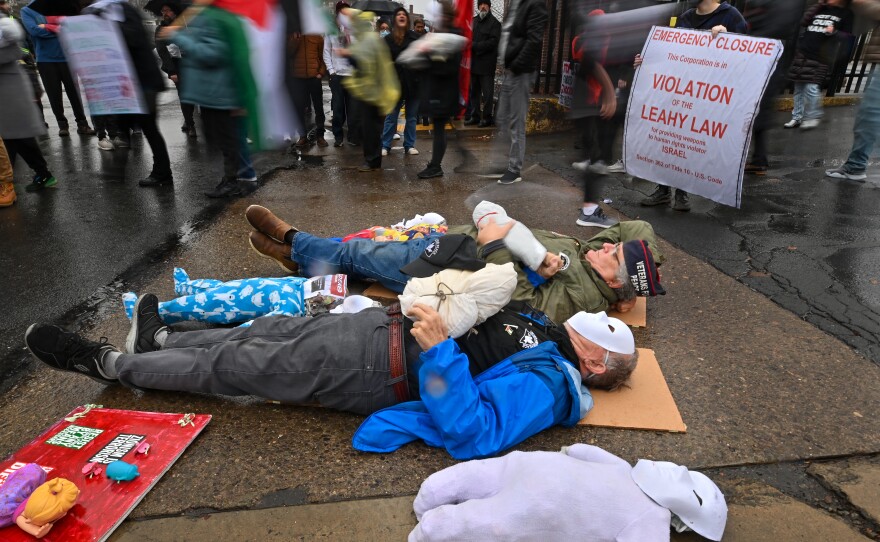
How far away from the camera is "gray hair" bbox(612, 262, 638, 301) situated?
282 centimetres

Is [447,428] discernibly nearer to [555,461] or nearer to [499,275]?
[555,461]

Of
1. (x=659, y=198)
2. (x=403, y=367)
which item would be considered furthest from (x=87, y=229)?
(x=659, y=198)

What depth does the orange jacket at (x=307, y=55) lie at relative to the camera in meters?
2.16

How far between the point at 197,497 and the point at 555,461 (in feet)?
3.92

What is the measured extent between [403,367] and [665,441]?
109 cm

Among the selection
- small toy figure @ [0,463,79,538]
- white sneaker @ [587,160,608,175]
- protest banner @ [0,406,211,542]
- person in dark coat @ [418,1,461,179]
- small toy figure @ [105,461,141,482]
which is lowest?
protest banner @ [0,406,211,542]

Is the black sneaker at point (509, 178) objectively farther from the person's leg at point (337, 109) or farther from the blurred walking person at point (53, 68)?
the blurred walking person at point (53, 68)

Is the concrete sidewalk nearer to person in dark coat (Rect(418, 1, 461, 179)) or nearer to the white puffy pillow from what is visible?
the white puffy pillow

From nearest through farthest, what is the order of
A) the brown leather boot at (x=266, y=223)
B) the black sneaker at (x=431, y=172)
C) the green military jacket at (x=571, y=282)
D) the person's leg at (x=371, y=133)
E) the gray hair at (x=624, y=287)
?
the green military jacket at (x=571, y=282) < the gray hair at (x=624, y=287) < the brown leather boot at (x=266, y=223) < the person's leg at (x=371, y=133) < the black sneaker at (x=431, y=172)

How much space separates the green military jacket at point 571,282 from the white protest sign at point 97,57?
255 cm

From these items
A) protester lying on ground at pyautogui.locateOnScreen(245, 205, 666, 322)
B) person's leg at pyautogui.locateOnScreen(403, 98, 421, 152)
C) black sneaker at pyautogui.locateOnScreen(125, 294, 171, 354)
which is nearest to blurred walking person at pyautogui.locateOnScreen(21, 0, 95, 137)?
person's leg at pyautogui.locateOnScreen(403, 98, 421, 152)

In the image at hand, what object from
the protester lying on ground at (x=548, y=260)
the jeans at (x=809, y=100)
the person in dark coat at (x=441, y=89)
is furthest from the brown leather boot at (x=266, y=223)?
the jeans at (x=809, y=100)

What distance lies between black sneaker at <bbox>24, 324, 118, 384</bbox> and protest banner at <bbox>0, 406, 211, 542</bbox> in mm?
170

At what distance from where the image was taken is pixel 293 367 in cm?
215
